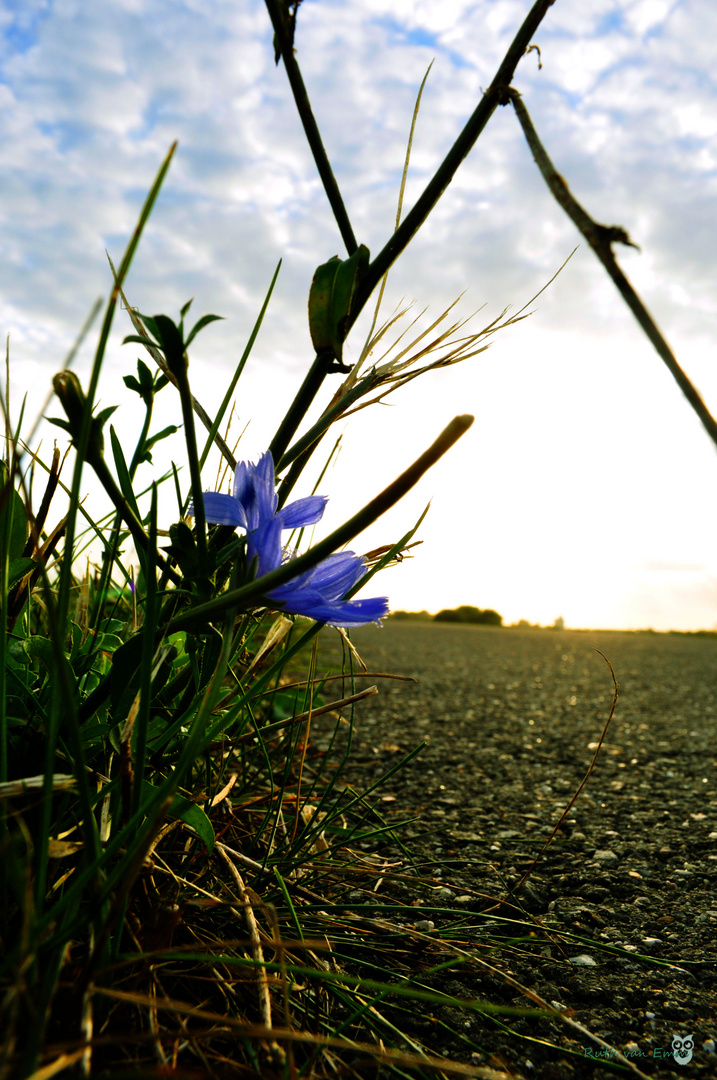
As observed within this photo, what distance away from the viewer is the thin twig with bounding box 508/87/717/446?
1.47 feet

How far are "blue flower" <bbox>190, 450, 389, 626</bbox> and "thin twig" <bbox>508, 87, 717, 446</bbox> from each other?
0.32m

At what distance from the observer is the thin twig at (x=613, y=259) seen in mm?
448

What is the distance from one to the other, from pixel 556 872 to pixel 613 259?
125cm

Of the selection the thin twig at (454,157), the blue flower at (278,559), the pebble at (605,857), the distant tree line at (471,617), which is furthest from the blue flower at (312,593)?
the distant tree line at (471,617)

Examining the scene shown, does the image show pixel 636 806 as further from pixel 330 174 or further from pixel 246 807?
pixel 330 174

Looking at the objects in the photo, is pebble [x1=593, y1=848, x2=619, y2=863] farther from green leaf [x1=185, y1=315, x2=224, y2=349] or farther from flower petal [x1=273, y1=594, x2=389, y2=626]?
green leaf [x1=185, y1=315, x2=224, y2=349]

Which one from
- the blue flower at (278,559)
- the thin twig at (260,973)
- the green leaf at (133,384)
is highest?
the green leaf at (133,384)

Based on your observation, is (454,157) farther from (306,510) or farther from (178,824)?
(178,824)

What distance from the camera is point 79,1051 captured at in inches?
21.3

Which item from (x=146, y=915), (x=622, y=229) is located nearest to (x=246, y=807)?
(x=146, y=915)

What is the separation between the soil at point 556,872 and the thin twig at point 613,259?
60cm

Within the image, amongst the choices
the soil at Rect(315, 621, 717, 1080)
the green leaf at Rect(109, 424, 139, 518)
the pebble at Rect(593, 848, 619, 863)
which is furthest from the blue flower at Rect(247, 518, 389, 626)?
the pebble at Rect(593, 848, 619, 863)

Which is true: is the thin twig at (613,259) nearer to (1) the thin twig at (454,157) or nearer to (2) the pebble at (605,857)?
(1) the thin twig at (454,157)

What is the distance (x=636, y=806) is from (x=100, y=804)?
138cm
